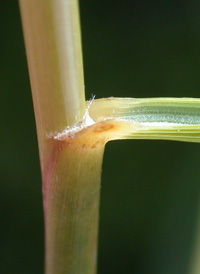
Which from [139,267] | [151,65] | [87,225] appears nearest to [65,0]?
[87,225]

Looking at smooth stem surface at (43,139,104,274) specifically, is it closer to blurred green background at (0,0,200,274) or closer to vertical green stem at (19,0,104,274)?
vertical green stem at (19,0,104,274)

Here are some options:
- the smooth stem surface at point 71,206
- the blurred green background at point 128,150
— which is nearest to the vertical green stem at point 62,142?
the smooth stem surface at point 71,206

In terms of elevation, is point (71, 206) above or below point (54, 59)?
below

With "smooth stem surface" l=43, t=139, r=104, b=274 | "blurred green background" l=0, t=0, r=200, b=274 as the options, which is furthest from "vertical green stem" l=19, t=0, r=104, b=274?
"blurred green background" l=0, t=0, r=200, b=274

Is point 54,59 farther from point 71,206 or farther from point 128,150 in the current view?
point 128,150

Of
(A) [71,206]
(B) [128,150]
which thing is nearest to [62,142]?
(A) [71,206]

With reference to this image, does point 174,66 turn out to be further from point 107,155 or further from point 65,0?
point 65,0

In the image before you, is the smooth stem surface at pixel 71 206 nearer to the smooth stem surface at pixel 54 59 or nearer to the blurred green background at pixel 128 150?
the smooth stem surface at pixel 54 59

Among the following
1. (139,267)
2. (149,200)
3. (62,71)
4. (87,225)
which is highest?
(62,71)
